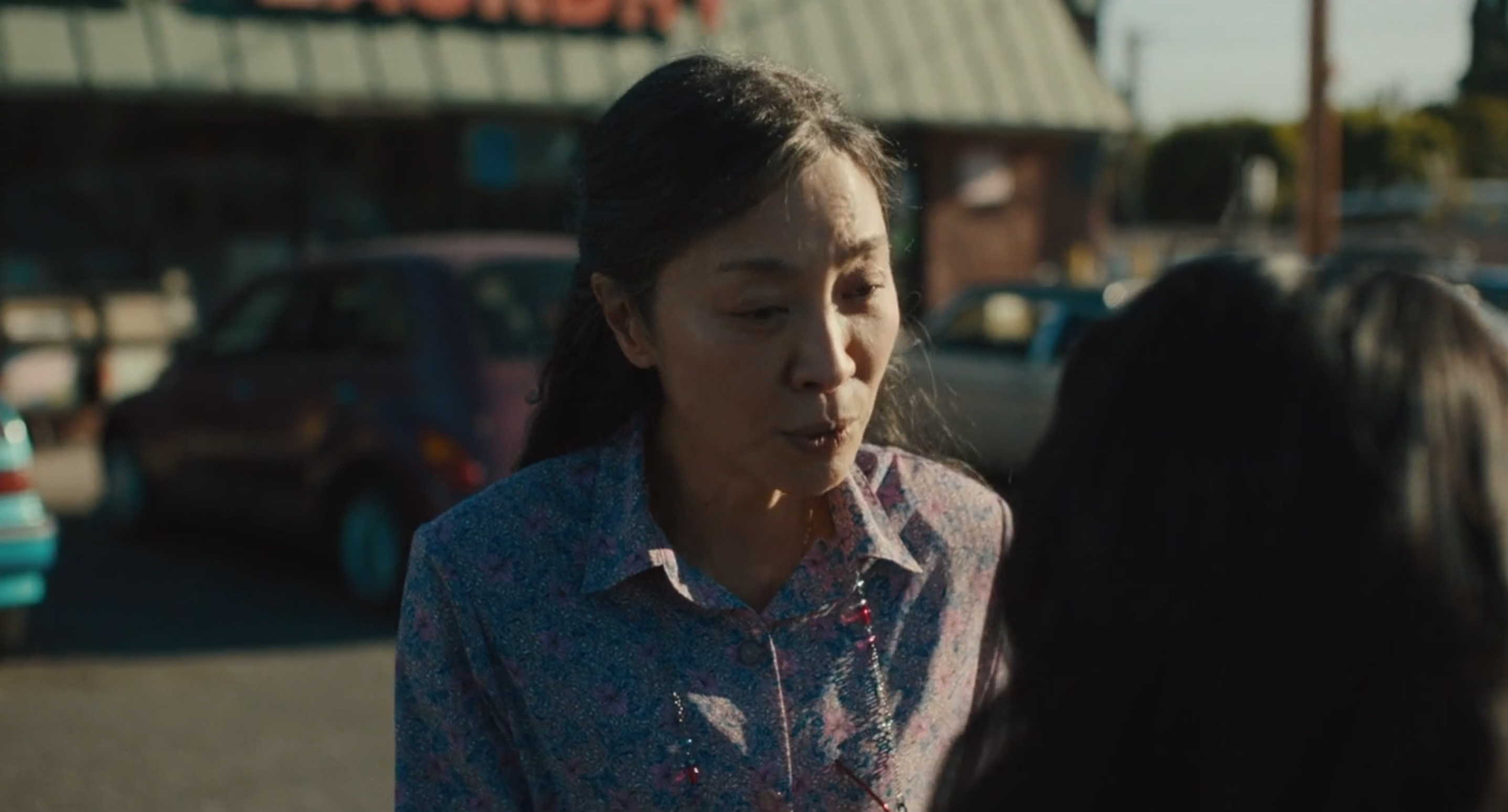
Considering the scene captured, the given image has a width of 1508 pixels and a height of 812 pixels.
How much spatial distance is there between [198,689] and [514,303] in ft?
6.60

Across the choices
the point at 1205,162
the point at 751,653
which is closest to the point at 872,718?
the point at 751,653

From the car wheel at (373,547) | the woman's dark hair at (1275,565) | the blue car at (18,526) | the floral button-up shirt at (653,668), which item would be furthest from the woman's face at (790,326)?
the car wheel at (373,547)

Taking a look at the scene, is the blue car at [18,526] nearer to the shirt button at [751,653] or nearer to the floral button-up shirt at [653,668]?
the floral button-up shirt at [653,668]

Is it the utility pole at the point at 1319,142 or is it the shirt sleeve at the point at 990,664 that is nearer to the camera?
the shirt sleeve at the point at 990,664

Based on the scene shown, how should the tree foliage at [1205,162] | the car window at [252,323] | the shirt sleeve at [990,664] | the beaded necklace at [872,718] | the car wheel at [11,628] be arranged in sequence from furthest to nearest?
the tree foliage at [1205,162] → the car window at [252,323] → the car wheel at [11,628] → the shirt sleeve at [990,664] → the beaded necklace at [872,718]

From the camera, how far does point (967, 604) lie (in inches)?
82.9

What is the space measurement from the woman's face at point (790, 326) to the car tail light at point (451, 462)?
17.2 feet

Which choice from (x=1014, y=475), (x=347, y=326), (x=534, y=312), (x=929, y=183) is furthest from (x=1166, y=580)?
(x=929, y=183)

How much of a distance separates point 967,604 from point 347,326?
21.2 feet

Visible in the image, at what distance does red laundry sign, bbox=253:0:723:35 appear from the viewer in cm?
1502

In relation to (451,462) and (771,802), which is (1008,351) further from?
(771,802)

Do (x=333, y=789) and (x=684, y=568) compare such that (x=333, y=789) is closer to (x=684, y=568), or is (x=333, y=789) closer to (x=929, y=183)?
(x=684, y=568)

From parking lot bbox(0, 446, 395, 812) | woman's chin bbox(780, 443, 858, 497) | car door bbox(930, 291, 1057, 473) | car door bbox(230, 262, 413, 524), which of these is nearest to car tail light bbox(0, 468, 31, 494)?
parking lot bbox(0, 446, 395, 812)

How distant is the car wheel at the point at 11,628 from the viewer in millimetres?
7156
